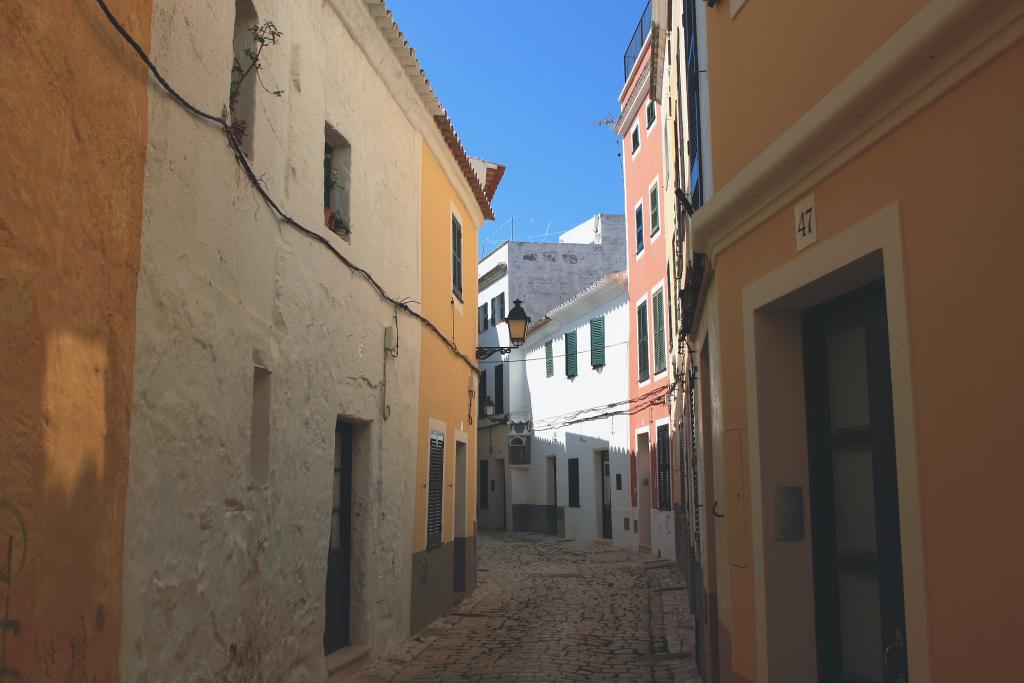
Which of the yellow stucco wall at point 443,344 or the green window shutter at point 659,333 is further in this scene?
the green window shutter at point 659,333

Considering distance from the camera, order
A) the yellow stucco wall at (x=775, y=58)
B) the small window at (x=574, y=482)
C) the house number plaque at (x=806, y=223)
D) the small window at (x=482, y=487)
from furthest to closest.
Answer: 1. the small window at (x=482, y=487)
2. the small window at (x=574, y=482)
3. the house number plaque at (x=806, y=223)
4. the yellow stucco wall at (x=775, y=58)

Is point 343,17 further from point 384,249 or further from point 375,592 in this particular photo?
point 375,592

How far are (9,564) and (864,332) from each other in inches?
136

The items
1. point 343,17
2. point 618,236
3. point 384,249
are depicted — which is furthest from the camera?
point 618,236

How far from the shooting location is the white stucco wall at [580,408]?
24.6m

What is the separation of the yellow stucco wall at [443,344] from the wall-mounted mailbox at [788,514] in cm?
668

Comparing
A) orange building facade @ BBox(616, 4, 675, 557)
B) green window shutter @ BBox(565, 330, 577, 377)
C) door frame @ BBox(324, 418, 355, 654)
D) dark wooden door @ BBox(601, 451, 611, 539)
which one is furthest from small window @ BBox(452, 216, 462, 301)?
green window shutter @ BBox(565, 330, 577, 377)

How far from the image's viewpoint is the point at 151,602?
15.6 feet

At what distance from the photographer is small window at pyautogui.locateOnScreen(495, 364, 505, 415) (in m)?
34.8

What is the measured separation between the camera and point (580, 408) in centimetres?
2784

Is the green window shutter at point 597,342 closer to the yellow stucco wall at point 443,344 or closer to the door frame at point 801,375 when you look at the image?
the yellow stucco wall at point 443,344

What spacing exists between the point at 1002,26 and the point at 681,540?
13.6 meters

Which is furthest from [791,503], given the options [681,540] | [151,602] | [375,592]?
[681,540]

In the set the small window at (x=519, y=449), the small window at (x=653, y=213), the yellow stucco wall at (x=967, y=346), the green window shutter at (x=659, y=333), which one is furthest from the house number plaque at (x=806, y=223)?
the small window at (x=519, y=449)
